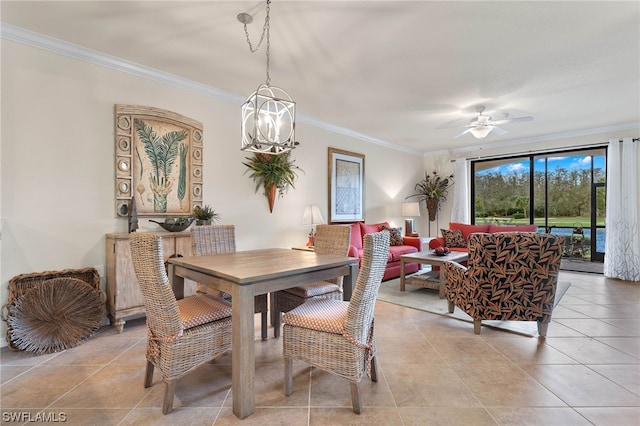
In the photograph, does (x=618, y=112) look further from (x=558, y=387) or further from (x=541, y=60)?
(x=558, y=387)

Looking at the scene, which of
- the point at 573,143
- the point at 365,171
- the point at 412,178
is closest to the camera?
the point at 573,143

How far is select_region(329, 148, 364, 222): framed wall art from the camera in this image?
17.7ft

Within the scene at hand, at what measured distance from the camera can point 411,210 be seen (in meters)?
6.61

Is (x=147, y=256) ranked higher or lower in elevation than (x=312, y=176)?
lower

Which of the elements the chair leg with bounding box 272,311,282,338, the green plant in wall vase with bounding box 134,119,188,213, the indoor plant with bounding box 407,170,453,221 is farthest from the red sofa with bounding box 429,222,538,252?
the green plant in wall vase with bounding box 134,119,188,213

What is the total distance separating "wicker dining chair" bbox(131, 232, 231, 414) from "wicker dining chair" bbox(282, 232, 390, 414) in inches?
19.9

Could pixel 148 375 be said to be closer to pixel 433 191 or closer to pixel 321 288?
pixel 321 288

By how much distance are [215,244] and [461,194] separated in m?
5.87

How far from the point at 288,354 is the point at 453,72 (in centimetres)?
324

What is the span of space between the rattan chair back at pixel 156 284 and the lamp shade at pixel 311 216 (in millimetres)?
2944

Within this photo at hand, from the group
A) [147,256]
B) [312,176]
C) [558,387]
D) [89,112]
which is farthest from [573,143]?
[89,112]

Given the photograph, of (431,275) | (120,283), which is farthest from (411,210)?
(120,283)

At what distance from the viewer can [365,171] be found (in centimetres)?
614

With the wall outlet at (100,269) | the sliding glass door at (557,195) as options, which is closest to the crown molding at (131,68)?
the sliding glass door at (557,195)
